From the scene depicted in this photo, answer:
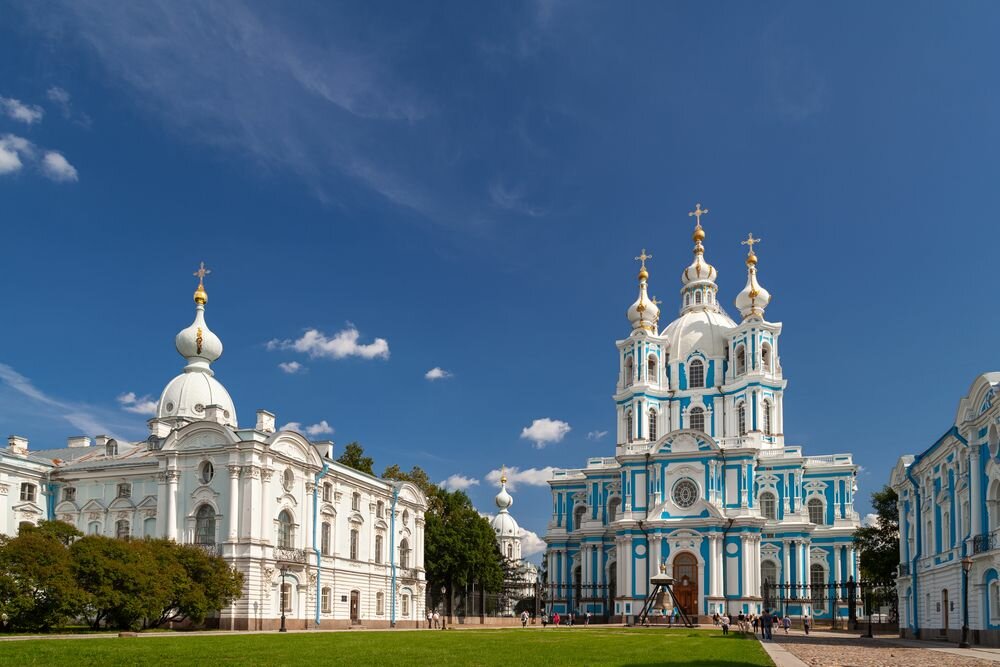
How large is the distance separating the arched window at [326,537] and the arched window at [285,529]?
8.18ft

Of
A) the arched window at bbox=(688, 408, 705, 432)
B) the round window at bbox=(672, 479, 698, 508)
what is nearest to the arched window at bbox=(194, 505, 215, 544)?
the round window at bbox=(672, 479, 698, 508)

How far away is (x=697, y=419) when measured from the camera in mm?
74125

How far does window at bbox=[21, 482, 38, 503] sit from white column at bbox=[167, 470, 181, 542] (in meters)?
7.91

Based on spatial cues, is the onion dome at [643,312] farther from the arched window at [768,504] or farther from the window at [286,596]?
the window at [286,596]

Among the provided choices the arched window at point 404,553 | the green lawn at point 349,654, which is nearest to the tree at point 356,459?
the arched window at point 404,553

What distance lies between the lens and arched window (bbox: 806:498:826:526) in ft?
229

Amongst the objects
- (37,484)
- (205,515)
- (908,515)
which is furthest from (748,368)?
(37,484)

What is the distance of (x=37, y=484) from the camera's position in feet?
160

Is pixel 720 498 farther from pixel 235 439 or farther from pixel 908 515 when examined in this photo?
pixel 235 439

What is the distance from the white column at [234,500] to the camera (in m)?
43.7

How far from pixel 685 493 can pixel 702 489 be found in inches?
52.1

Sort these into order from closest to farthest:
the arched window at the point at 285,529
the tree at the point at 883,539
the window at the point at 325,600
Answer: the arched window at the point at 285,529 → the window at the point at 325,600 → the tree at the point at 883,539

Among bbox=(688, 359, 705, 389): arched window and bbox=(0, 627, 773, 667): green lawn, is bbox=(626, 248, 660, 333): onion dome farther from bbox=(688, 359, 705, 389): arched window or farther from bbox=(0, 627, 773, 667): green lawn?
bbox=(0, 627, 773, 667): green lawn

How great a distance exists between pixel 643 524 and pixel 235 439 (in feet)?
102
